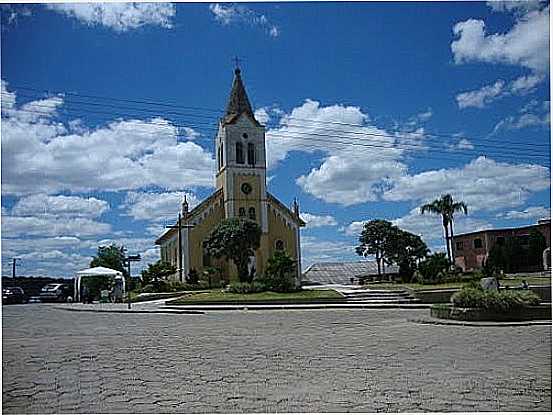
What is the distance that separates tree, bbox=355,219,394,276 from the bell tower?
6.44 metres

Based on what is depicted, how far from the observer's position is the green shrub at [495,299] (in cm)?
1334

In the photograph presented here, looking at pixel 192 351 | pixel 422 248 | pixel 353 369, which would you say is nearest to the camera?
pixel 353 369

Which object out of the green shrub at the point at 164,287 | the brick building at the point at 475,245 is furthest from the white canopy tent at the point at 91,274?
the brick building at the point at 475,245

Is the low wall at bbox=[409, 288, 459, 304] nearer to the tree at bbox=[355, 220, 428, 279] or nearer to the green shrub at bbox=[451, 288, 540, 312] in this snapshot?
the green shrub at bbox=[451, 288, 540, 312]

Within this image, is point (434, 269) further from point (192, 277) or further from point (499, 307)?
point (499, 307)

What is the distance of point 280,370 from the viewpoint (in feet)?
24.0

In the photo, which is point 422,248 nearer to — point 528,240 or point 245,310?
point 528,240

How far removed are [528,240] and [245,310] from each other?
17828 millimetres

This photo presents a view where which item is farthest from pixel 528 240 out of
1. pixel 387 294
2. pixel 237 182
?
pixel 237 182

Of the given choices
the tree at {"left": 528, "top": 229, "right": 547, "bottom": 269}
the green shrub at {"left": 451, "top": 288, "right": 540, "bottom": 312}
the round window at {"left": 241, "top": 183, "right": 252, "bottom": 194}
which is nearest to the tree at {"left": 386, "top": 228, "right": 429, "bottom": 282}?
the tree at {"left": 528, "top": 229, "right": 547, "bottom": 269}

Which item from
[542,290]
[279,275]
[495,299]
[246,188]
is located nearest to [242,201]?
[246,188]

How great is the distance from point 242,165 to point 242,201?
2.12 m

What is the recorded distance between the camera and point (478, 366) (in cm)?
756

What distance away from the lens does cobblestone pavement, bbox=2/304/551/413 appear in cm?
572
